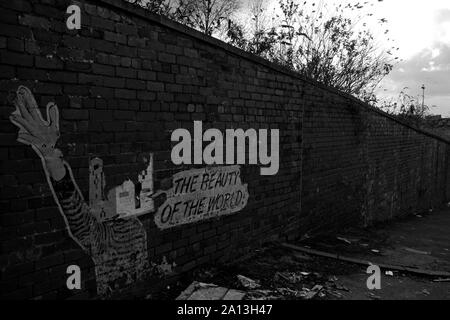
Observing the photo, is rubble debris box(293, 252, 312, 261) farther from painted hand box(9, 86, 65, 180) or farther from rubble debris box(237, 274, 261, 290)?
painted hand box(9, 86, 65, 180)

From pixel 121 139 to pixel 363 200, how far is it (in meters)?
7.43

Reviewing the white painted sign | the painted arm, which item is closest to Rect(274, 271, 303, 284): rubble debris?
the white painted sign

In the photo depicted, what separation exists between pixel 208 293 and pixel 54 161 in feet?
6.27

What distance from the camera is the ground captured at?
4.38m

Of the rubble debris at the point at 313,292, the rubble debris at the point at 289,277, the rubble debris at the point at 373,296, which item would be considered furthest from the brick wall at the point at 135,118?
the rubble debris at the point at 373,296

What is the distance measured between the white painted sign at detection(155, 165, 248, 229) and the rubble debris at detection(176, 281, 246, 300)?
66cm

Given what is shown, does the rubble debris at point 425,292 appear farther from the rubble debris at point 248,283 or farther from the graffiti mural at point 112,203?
the graffiti mural at point 112,203

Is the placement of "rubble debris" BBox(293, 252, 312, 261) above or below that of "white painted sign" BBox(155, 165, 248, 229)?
below

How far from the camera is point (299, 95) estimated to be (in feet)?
21.7

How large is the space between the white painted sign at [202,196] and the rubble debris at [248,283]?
2.53ft

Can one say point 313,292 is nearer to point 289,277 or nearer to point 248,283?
point 289,277

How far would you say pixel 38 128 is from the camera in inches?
116

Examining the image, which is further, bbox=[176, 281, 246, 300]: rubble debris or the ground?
the ground

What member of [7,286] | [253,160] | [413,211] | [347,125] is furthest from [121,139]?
[413,211]
